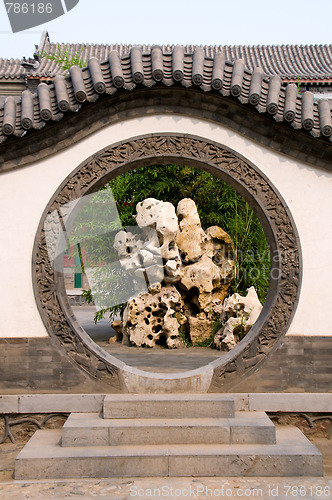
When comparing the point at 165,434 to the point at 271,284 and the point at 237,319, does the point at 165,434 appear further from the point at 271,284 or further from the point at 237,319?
the point at 237,319

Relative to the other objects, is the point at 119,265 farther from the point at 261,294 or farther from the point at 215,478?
the point at 215,478

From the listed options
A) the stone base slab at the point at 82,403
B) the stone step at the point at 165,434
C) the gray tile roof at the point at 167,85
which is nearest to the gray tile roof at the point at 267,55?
the gray tile roof at the point at 167,85

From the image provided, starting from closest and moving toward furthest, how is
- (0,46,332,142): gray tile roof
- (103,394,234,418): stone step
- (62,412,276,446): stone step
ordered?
(62,412,276,446): stone step, (103,394,234,418): stone step, (0,46,332,142): gray tile roof

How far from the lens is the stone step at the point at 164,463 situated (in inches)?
170

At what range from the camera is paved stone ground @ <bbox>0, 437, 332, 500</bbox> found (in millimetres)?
4008

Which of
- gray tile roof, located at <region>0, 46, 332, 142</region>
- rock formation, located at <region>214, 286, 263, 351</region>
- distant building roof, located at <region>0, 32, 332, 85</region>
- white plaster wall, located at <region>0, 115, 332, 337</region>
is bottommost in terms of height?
rock formation, located at <region>214, 286, 263, 351</region>

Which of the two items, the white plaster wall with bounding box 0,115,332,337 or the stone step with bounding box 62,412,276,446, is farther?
the white plaster wall with bounding box 0,115,332,337

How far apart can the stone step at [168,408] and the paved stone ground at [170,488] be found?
644 mm

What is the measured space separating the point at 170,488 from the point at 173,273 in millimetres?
5785

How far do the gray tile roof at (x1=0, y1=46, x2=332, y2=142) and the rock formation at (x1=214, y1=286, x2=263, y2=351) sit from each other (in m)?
4.37

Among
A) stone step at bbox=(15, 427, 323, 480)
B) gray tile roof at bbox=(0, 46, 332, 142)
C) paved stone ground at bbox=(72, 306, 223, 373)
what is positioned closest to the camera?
stone step at bbox=(15, 427, 323, 480)

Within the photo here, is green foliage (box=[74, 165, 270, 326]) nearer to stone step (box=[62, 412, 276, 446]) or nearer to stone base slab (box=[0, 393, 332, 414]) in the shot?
stone base slab (box=[0, 393, 332, 414])

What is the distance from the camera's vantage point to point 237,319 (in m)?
9.00

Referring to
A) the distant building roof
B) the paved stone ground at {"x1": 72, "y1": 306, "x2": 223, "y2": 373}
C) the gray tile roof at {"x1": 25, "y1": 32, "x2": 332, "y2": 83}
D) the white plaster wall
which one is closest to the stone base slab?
the white plaster wall
